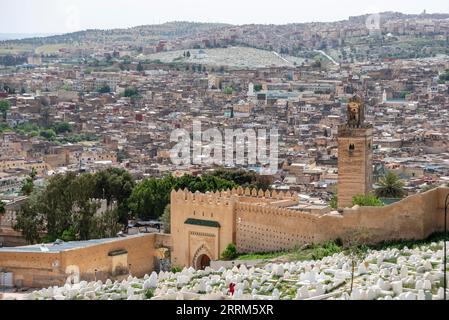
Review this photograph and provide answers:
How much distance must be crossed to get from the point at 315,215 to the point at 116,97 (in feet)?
176

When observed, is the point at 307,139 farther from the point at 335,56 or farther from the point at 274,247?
the point at 335,56

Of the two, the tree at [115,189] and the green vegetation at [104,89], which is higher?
the tree at [115,189]

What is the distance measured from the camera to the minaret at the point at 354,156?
15.3 metres

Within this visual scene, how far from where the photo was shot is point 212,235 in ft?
46.9

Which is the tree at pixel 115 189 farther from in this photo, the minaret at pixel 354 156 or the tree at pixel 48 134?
the tree at pixel 48 134

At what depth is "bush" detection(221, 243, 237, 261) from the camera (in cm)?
1380

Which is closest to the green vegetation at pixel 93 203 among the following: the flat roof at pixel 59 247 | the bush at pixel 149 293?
the flat roof at pixel 59 247

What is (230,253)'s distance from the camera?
13.9 meters

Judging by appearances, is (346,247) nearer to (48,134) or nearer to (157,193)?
(157,193)

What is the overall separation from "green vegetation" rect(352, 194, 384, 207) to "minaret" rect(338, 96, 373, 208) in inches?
22.5

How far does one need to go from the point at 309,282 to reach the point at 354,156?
20.4 feet

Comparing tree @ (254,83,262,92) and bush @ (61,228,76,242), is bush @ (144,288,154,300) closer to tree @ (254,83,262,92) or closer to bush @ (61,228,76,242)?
bush @ (61,228,76,242)

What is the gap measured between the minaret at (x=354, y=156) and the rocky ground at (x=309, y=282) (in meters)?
3.92
